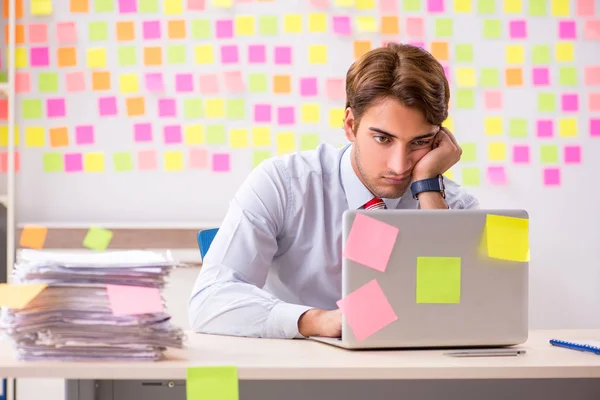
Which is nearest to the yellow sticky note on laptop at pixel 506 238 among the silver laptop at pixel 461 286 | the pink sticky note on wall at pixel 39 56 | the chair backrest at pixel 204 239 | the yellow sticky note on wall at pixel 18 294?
the silver laptop at pixel 461 286

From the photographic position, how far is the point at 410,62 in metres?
1.75

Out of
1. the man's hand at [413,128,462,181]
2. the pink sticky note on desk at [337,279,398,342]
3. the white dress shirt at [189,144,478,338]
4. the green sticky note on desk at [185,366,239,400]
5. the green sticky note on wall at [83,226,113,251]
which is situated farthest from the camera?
the green sticky note on wall at [83,226,113,251]

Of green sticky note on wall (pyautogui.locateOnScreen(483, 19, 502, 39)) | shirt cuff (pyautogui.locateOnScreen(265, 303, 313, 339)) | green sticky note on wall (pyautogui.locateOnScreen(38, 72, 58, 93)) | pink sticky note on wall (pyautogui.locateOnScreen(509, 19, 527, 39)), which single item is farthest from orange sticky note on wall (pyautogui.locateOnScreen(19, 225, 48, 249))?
pink sticky note on wall (pyautogui.locateOnScreen(509, 19, 527, 39))

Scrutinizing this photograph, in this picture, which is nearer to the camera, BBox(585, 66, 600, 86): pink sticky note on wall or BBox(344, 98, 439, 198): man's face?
BBox(344, 98, 439, 198): man's face

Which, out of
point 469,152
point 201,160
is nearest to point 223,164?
point 201,160

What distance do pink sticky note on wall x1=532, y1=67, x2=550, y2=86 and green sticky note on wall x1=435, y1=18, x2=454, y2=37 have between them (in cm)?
39

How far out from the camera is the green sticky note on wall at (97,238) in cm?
297

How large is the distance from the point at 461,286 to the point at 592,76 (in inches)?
92.0

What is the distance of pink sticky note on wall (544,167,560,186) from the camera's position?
10.4ft

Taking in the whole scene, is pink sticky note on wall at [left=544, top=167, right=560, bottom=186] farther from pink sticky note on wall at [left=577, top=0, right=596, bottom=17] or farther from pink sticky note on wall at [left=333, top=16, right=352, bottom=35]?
pink sticky note on wall at [left=333, top=16, right=352, bottom=35]

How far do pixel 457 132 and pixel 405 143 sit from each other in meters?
1.52

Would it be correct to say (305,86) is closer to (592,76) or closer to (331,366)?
(592,76)

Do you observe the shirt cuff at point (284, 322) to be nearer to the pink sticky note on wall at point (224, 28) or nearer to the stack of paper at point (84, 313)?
the stack of paper at point (84, 313)

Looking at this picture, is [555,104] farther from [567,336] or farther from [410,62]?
[567,336]
